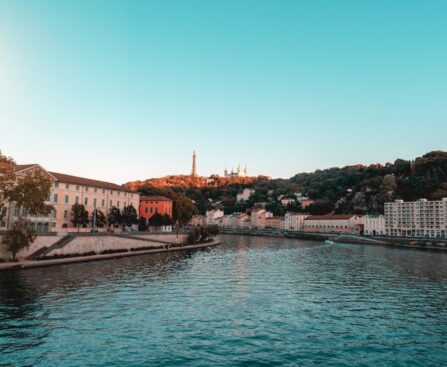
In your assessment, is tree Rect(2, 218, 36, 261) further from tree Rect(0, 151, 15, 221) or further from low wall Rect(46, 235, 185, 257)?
low wall Rect(46, 235, 185, 257)

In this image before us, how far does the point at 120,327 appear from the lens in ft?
76.2

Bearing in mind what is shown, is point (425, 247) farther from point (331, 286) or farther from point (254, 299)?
point (254, 299)

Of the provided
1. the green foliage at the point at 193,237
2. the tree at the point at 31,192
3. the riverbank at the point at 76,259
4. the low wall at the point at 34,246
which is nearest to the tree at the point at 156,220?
the green foliage at the point at 193,237

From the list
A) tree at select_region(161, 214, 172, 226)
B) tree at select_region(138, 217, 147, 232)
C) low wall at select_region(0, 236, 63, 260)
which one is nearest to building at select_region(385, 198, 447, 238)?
tree at select_region(161, 214, 172, 226)

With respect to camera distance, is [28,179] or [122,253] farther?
[122,253]

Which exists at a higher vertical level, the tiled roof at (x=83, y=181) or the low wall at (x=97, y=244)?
the tiled roof at (x=83, y=181)

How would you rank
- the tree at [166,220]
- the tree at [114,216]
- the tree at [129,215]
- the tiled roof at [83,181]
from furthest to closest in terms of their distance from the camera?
the tree at [166,220], the tree at [129,215], the tree at [114,216], the tiled roof at [83,181]

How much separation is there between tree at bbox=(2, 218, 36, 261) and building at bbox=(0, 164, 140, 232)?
1209 centimetres

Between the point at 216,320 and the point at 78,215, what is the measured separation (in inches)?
2217

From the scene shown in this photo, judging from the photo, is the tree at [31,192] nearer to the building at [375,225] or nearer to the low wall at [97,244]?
the low wall at [97,244]

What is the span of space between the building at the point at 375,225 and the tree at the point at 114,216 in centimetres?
12107

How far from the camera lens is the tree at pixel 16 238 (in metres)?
48.3

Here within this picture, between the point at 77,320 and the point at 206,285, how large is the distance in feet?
52.7

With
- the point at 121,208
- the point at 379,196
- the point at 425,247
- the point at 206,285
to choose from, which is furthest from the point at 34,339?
the point at 379,196
